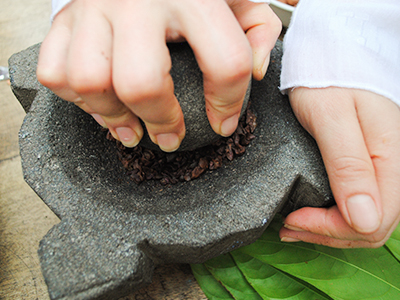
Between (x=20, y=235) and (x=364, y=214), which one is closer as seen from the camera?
(x=364, y=214)

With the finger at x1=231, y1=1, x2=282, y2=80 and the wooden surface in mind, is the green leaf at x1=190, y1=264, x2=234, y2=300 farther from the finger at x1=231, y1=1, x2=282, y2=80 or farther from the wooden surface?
the finger at x1=231, y1=1, x2=282, y2=80

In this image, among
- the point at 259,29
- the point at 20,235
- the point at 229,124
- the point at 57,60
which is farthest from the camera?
the point at 20,235

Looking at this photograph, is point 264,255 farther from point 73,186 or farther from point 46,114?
point 46,114

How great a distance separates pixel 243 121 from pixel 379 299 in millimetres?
768

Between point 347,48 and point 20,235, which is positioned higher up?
point 347,48

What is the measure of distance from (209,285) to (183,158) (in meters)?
0.51

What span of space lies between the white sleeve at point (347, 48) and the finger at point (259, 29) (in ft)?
0.34

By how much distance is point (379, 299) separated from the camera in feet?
3.51

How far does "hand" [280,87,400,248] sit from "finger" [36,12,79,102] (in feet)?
2.35

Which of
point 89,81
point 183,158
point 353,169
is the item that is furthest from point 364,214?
point 89,81

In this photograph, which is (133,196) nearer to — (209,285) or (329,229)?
(209,285)

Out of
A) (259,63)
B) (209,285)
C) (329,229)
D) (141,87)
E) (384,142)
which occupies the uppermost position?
(141,87)

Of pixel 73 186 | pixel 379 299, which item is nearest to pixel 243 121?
pixel 73 186

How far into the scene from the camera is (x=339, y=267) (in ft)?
3.74
